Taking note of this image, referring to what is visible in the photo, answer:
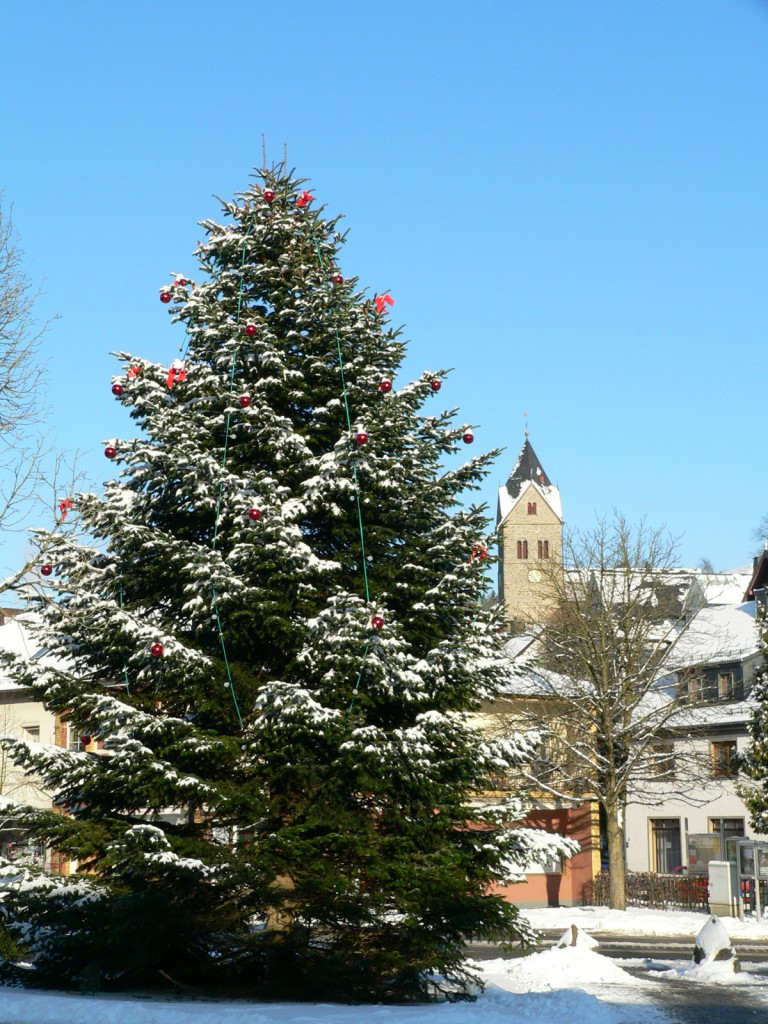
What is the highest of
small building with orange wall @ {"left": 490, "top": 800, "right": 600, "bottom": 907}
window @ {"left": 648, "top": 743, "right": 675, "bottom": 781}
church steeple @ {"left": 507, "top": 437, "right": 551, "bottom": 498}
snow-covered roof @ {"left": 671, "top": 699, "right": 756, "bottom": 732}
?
church steeple @ {"left": 507, "top": 437, "right": 551, "bottom": 498}

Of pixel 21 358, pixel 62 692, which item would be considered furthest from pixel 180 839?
pixel 21 358

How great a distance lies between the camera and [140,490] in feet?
55.4

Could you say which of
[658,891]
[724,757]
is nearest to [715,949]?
[658,891]

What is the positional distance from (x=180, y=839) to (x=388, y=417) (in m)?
6.34

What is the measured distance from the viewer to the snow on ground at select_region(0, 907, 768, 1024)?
12227 mm

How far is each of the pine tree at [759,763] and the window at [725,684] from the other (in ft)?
31.5

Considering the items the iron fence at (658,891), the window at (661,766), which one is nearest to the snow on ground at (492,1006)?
the window at (661,766)

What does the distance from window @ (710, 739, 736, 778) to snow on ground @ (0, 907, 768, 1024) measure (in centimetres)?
2604

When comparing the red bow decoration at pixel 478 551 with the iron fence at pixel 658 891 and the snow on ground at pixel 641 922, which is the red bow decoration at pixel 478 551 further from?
the iron fence at pixel 658 891

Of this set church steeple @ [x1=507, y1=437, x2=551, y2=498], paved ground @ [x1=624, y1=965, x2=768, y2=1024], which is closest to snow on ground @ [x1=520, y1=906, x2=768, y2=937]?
paved ground @ [x1=624, y1=965, x2=768, y2=1024]

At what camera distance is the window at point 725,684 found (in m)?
48.8

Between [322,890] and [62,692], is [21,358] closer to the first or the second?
[62,692]

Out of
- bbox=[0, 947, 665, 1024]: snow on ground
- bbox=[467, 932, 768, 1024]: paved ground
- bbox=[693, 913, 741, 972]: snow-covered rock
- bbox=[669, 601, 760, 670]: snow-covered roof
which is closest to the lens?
bbox=[0, 947, 665, 1024]: snow on ground

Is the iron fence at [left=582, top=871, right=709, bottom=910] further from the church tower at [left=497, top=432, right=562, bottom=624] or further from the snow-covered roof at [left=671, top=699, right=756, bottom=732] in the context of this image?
the church tower at [left=497, top=432, right=562, bottom=624]
